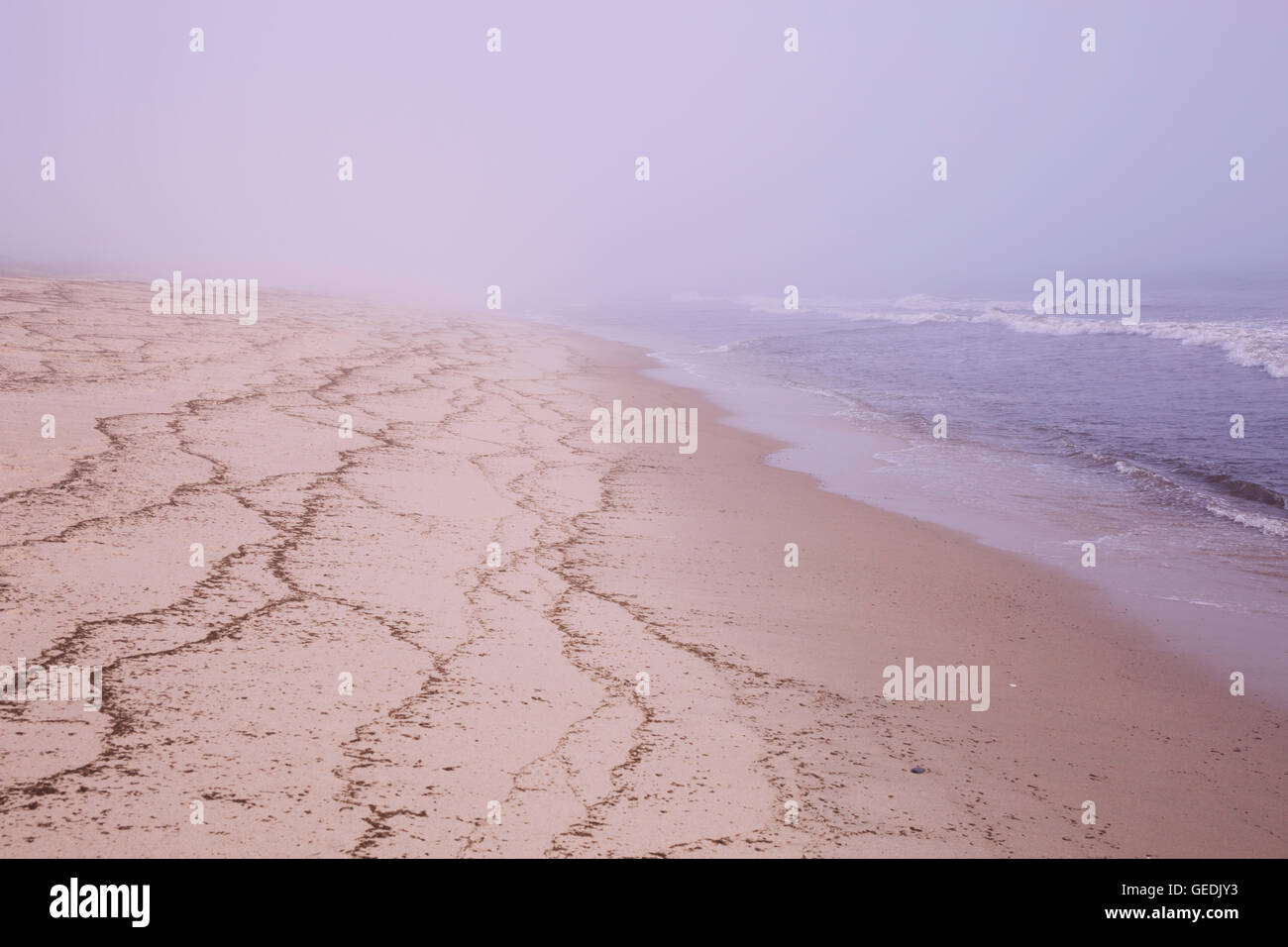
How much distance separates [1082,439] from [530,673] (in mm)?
9040

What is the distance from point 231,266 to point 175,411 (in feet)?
119

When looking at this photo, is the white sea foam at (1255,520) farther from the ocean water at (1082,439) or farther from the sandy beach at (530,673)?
the sandy beach at (530,673)

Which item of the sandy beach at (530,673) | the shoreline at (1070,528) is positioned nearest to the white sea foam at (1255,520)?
the shoreline at (1070,528)

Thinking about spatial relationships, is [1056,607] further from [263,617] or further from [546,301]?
[546,301]

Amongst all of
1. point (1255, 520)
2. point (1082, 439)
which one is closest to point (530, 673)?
point (1255, 520)

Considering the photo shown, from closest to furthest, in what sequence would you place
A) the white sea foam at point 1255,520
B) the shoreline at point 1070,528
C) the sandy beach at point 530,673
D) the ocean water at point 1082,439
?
1. the sandy beach at point 530,673
2. the shoreline at point 1070,528
3. the ocean water at point 1082,439
4. the white sea foam at point 1255,520

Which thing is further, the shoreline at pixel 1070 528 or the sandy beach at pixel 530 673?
the shoreline at pixel 1070 528

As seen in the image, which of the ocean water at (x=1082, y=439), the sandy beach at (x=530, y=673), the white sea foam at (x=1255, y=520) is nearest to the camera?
the sandy beach at (x=530, y=673)

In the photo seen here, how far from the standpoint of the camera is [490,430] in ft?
25.3

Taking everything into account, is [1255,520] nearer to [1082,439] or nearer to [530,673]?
[1082,439]

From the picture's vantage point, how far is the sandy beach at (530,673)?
2408mm

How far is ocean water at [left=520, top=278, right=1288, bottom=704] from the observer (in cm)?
539

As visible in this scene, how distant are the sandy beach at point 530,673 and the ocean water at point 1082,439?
2.19 ft
